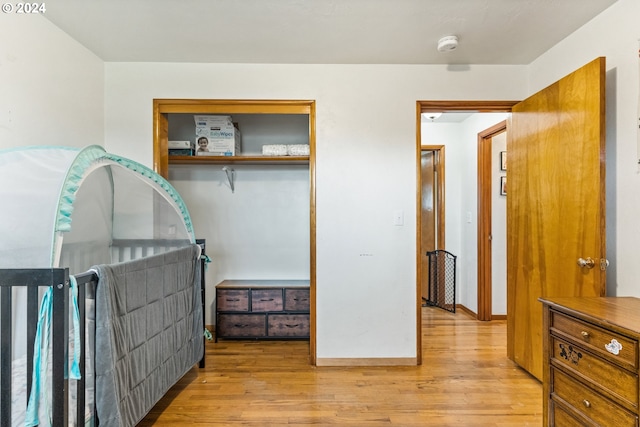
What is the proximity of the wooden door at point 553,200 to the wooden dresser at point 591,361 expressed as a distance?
375mm

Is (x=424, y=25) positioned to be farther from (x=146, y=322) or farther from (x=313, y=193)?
(x=146, y=322)

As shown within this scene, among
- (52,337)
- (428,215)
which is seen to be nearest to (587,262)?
(52,337)

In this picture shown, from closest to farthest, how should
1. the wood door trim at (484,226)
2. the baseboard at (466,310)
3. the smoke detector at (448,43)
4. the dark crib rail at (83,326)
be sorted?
1. the dark crib rail at (83,326)
2. the smoke detector at (448,43)
3. the wood door trim at (484,226)
4. the baseboard at (466,310)

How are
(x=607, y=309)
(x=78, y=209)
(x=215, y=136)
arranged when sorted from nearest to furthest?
(x=607, y=309), (x=78, y=209), (x=215, y=136)

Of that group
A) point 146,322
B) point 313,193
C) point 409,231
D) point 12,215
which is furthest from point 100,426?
point 409,231

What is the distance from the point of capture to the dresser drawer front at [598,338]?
3.97 feet

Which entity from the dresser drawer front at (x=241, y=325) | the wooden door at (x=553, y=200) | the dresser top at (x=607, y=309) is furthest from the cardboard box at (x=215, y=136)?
the dresser top at (x=607, y=309)

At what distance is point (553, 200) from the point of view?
2.14 meters

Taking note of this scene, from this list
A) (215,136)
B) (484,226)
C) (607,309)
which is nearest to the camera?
(607,309)

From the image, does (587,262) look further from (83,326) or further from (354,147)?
(83,326)

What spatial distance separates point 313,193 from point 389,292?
0.98 meters

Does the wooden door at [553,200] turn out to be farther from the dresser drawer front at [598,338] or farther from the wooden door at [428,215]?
the wooden door at [428,215]

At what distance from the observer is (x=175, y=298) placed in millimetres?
2104

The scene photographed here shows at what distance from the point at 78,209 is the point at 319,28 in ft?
5.78
